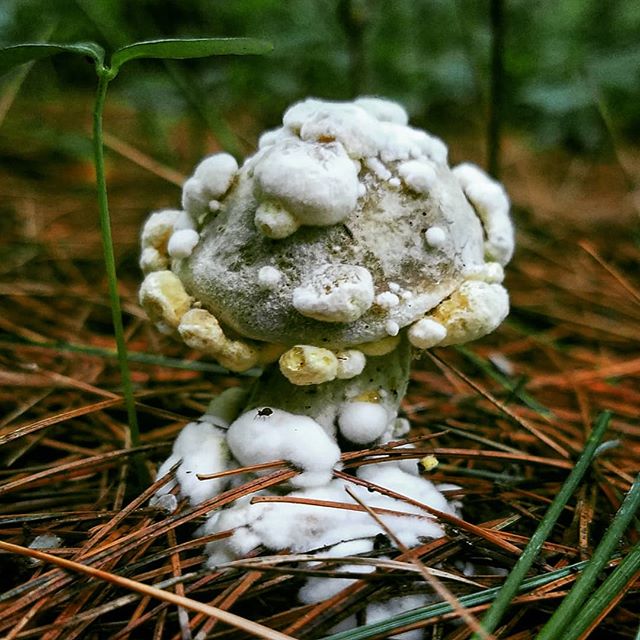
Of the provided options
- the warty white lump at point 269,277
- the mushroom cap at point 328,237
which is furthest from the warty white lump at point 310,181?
the warty white lump at point 269,277

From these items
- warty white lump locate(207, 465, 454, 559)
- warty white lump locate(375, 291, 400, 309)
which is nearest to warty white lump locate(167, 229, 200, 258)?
warty white lump locate(375, 291, 400, 309)

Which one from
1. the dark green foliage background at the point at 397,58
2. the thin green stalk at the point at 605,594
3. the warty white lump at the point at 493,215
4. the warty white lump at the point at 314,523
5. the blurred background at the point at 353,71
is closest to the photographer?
the thin green stalk at the point at 605,594

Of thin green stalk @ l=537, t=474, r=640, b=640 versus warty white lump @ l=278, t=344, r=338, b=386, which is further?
A: warty white lump @ l=278, t=344, r=338, b=386

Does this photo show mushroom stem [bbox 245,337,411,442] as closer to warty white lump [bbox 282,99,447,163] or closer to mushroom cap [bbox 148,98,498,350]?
mushroom cap [bbox 148,98,498,350]

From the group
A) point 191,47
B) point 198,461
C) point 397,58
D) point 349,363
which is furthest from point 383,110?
point 397,58

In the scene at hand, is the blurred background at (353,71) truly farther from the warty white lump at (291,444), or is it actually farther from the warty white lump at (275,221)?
the warty white lump at (291,444)

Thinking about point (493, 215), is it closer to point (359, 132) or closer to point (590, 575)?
point (359, 132)
